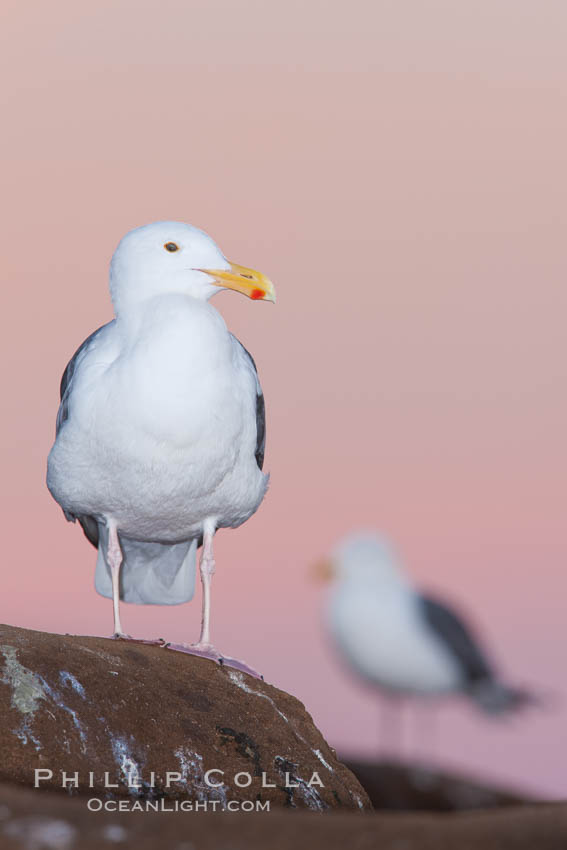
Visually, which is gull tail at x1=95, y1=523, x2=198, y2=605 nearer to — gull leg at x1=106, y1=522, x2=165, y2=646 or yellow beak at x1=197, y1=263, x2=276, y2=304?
gull leg at x1=106, y1=522, x2=165, y2=646

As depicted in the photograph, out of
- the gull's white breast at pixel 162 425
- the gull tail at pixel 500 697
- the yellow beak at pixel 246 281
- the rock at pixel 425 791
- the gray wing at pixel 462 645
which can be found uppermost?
the yellow beak at pixel 246 281

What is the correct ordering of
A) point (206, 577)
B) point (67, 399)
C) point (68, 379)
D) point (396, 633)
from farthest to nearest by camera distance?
point (68, 379), point (206, 577), point (67, 399), point (396, 633)

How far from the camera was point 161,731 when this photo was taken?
6875 millimetres

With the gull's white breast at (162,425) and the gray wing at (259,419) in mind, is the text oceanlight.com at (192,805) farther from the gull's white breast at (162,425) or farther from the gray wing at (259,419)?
the gray wing at (259,419)

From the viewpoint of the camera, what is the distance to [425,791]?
12258 millimetres

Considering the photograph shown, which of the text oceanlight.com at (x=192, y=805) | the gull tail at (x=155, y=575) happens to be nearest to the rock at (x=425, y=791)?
the gull tail at (x=155, y=575)

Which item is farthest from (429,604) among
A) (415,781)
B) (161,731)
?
(415,781)

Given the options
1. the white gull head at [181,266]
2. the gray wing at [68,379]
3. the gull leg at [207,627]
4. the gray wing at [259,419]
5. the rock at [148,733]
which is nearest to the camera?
the rock at [148,733]

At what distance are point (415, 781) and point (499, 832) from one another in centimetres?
841

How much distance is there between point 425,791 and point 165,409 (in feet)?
21.2

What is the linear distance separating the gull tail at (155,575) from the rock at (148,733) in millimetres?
1573

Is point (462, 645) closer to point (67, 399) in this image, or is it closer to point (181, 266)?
point (181, 266)

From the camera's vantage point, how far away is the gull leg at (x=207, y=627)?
823 cm

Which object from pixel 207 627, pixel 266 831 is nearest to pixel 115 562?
pixel 207 627
